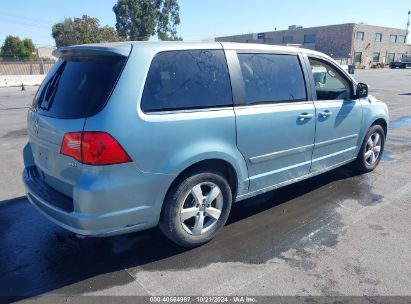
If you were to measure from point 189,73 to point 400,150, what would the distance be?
5670 mm

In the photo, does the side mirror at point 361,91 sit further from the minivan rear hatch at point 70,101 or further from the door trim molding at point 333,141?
the minivan rear hatch at point 70,101

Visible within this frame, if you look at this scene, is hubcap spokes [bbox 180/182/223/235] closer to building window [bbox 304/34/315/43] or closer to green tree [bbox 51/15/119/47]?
green tree [bbox 51/15/119/47]

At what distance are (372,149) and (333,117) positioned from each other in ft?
4.91

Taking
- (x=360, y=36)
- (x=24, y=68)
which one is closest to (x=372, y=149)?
(x=24, y=68)

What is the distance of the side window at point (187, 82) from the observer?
316cm

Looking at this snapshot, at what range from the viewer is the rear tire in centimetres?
331

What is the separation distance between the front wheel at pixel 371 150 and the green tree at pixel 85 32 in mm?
55515

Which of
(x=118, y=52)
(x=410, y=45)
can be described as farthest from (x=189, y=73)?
(x=410, y=45)

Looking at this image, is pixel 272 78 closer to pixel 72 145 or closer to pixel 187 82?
pixel 187 82

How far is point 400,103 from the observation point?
48.8 ft

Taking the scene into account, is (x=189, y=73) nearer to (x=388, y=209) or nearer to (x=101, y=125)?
(x=101, y=125)

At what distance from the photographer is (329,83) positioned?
5.16 metres

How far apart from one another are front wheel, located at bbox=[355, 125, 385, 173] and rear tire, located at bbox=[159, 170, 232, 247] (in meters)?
2.81

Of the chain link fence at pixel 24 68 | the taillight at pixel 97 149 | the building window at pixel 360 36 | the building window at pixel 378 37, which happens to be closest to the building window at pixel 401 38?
the building window at pixel 378 37
